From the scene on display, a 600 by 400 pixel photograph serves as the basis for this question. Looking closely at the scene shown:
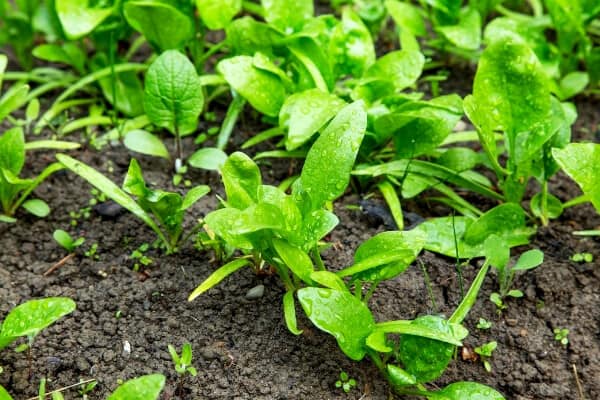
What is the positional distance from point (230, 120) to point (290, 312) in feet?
2.57

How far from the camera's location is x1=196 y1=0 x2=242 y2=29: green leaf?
2.25 m

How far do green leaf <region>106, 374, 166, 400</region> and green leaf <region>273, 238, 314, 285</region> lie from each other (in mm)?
360

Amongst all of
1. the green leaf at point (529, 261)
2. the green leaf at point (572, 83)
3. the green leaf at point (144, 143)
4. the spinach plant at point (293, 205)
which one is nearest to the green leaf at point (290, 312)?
the spinach plant at point (293, 205)

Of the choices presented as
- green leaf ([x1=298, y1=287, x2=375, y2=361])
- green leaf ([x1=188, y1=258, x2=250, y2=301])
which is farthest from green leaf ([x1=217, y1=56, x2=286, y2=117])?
green leaf ([x1=298, y1=287, x2=375, y2=361])

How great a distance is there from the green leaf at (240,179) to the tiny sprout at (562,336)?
30.6 inches

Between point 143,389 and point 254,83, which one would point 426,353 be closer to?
point 143,389

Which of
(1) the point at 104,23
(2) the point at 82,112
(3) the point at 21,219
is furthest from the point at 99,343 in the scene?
(1) the point at 104,23

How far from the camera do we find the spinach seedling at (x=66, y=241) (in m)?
1.90

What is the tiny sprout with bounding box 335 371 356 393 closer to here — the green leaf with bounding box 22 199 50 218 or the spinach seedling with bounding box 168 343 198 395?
the spinach seedling with bounding box 168 343 198 395

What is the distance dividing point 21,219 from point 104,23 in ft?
2.39

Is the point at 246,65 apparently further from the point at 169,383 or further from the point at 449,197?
the point at 169,383

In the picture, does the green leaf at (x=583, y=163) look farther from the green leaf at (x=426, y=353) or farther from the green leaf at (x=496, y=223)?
the green leaf at (x=426, y=353)

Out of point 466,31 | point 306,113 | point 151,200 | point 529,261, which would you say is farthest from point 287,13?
point 529,261

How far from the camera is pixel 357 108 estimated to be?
67.4 inches
